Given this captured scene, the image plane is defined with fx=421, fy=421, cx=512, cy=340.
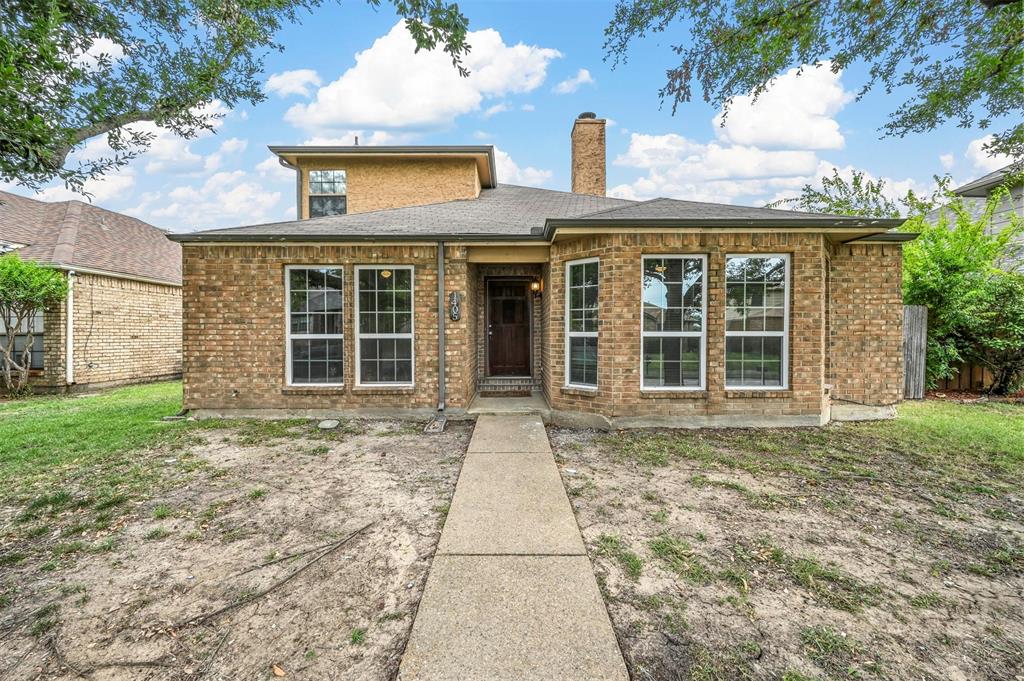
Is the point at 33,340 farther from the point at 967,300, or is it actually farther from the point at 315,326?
the point at 967,300

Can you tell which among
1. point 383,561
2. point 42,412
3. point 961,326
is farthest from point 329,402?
point 961,326

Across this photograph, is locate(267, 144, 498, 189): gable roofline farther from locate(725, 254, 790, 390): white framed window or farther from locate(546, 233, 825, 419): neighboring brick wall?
locate(725, 254, 790, 390): white framed window

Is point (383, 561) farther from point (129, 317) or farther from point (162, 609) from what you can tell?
point (129, 317)

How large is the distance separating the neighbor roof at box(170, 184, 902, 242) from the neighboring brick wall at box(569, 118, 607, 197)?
3790mm

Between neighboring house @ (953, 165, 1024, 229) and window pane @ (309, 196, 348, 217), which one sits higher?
neighboring house @ (953, 165, 1024, 229)

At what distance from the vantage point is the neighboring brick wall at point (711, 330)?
6.38 metres

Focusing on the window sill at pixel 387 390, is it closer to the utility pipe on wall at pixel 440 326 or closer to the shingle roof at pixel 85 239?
the utility pipe on wall at pixel 440 326

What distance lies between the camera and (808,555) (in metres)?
3.08

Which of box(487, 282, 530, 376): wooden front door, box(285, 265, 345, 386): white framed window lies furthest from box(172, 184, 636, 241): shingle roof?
box(487, 282, 530, 376): wooden front door

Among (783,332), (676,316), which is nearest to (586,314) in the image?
(676,316)

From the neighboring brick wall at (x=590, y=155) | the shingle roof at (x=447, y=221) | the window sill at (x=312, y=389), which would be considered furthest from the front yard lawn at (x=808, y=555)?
the neighboring brick wall at (x=590, y=155)

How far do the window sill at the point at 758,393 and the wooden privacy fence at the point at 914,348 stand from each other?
448 cm

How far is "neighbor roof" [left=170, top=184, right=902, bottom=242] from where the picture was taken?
6156 millimetres

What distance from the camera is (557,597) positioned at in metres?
2.53
